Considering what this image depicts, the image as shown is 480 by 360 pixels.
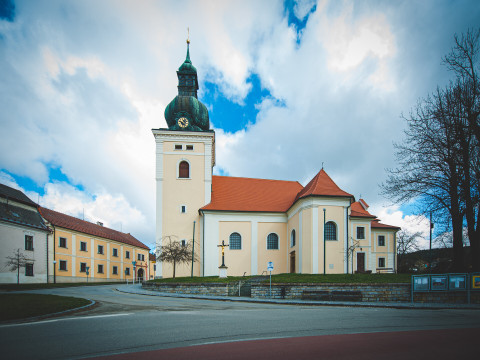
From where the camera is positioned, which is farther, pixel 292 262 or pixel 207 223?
pixel 207 223

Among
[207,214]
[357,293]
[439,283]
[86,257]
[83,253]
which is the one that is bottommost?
[86,257]

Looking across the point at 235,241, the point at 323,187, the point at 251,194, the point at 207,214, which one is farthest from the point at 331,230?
the point at 207,214

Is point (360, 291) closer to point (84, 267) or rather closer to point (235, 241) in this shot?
point (235, 241)

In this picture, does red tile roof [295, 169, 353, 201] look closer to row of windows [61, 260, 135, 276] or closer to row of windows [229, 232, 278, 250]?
row of windows [229, 232, 278, 250]

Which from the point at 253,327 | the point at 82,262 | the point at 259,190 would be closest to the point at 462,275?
the point at 253,327

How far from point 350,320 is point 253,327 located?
3.22 metres

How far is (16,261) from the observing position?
1236 inches

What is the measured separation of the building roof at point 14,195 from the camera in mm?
33869

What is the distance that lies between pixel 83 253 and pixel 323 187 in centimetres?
3144

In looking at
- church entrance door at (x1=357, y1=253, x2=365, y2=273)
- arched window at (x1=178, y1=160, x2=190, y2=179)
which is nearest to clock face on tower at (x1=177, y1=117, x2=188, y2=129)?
arched window at (x1=178, y1=160, x2=190, y2=179)

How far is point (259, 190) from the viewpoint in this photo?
119 feet

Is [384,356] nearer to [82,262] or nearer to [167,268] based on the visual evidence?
[167,268]

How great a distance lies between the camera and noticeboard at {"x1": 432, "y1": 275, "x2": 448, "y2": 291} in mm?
16922

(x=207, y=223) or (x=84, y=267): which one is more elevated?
(x=207, y=223)
